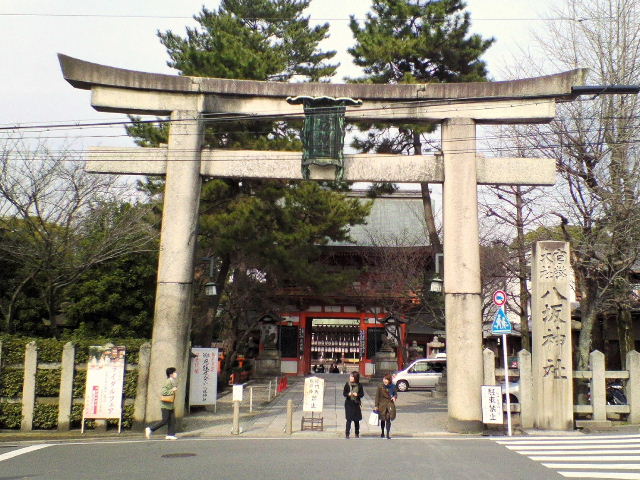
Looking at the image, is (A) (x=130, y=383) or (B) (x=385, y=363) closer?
(A) (x=130, y=383)

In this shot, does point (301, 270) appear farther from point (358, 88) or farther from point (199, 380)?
point (358, 88)

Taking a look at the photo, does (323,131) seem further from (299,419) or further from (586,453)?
(586,453)

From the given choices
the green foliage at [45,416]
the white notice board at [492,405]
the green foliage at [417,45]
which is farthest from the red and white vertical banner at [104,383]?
the green foliage at [417,45]

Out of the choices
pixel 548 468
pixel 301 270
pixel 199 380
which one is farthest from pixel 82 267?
pixel 548 468

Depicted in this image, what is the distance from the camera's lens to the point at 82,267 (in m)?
15.6

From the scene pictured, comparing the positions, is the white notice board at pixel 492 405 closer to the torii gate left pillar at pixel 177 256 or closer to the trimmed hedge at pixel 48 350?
the torii gate left pillar at pixel 177 256

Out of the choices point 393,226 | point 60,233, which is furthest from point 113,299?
point 393,226

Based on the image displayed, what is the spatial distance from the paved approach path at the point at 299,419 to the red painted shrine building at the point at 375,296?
7819 mm

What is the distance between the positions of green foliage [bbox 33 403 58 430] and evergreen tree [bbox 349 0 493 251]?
13.0 m

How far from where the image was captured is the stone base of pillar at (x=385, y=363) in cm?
3166

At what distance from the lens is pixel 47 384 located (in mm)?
13844

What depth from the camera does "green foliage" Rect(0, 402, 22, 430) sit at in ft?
44.9

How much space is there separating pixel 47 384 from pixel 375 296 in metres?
19.4

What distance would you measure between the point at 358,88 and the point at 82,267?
8.71 m
